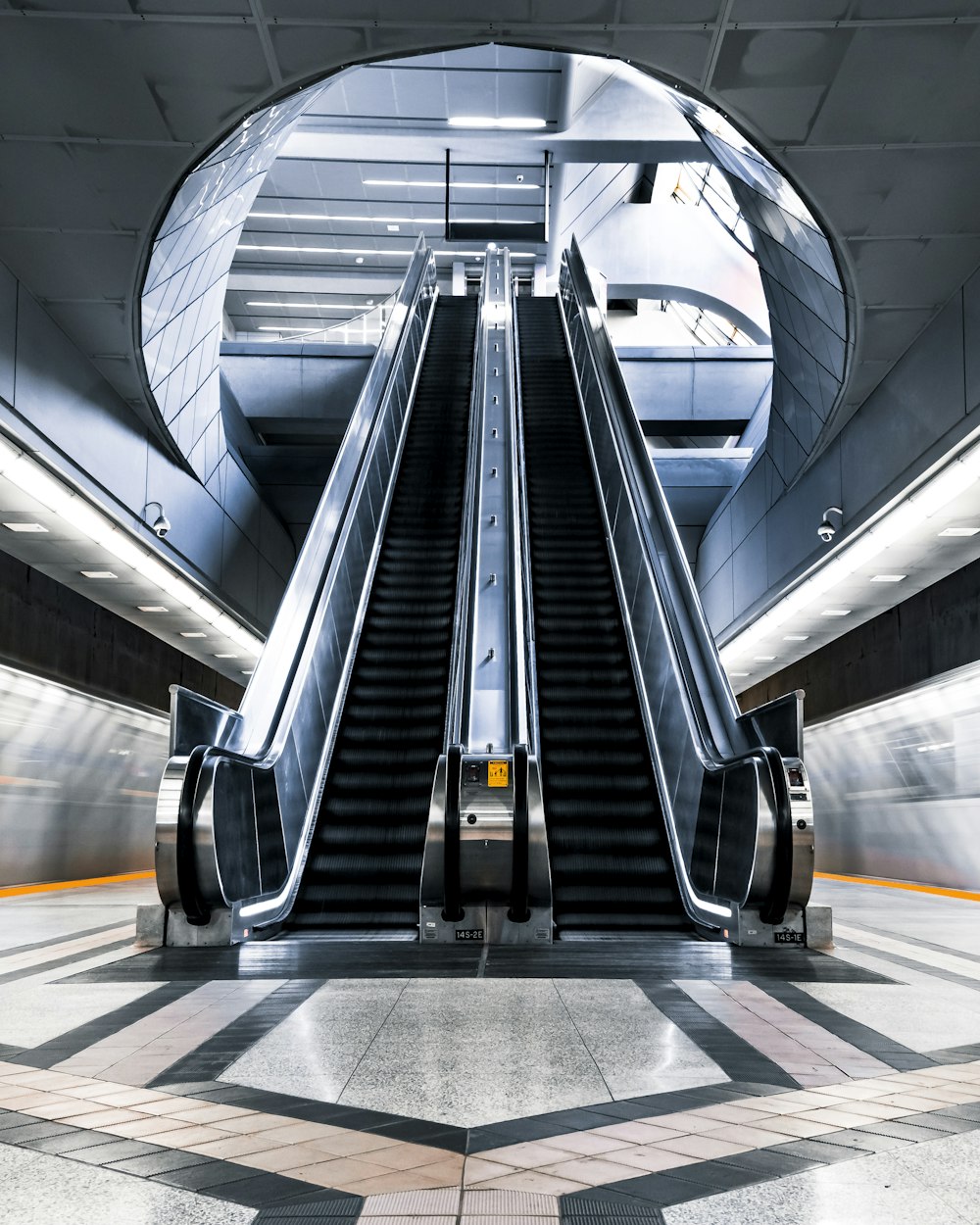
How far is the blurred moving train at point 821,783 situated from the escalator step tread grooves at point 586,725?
3889mm

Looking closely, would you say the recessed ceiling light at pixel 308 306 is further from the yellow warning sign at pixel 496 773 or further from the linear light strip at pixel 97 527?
the yellow warning sign at pixel 496 773

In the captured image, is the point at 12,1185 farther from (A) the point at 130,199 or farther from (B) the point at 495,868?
(A) the point at 130,199

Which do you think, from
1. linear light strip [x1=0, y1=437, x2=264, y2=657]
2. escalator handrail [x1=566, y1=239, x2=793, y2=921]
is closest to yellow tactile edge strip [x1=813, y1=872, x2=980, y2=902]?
escalator handrail [x1=566, y1=239, x2=793, y2=921]

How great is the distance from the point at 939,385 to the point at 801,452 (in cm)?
368

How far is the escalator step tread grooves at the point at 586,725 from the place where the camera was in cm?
676

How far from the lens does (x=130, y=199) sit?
7.64 meters

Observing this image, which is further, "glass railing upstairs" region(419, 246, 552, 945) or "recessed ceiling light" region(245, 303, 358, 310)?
"recessed ceiling light" region(245, 303, 358, 310)

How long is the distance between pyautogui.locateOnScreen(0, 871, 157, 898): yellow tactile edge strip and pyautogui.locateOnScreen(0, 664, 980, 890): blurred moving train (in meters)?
0.08

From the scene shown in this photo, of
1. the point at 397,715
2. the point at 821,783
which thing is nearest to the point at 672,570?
the point at 397,715

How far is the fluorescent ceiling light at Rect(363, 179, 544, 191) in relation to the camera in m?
21.3

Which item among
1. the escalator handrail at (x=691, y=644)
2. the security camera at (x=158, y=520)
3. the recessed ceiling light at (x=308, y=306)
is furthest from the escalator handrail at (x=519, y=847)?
the recessed ceiling light at (x=308, y=306)

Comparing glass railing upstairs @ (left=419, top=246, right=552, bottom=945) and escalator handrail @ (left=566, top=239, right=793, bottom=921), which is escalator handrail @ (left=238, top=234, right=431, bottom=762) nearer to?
glass railing upstairs @ (left=419, top=246, right=552, bottom=945)

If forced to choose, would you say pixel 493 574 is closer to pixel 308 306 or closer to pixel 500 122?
pixel 500 122

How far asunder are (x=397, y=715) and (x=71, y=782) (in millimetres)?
5020
